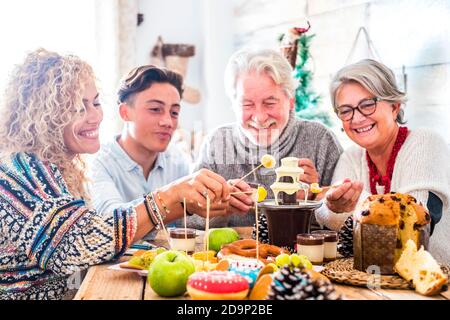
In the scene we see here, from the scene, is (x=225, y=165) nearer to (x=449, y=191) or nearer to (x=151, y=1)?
(x=449, y=191)

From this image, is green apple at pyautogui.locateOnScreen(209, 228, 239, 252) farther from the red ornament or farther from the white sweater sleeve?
the red ornament

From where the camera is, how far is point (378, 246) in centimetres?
144

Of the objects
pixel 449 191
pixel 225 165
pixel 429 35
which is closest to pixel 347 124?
pixel 449 191

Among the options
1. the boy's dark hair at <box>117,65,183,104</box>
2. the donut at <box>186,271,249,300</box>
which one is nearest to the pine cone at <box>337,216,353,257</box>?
the donut at <box>186,271,249,300</box>

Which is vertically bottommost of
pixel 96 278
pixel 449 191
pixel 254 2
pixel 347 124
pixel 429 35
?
pixel 96 278

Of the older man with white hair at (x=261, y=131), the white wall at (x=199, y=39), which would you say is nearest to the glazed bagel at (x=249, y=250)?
the older man with white hair at (x=261, y=131)

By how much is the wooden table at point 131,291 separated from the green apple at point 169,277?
0.07 ft

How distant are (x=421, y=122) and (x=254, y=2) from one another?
2.22m

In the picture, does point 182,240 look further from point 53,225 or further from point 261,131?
point 261,131

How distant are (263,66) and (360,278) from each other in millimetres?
1261

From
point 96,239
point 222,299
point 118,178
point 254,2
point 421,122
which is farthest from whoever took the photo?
point 254,2

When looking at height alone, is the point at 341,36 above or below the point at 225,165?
above

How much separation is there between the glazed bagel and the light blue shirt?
2.67 feet

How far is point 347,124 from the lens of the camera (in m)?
2.17
